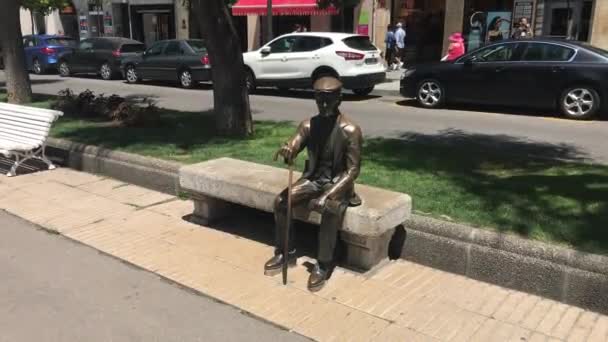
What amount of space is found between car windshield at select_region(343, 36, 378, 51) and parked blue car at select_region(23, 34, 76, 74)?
1399 cm

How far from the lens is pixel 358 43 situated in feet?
50.6

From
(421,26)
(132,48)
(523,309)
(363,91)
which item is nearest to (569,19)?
(421,26)

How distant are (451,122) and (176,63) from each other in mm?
10317

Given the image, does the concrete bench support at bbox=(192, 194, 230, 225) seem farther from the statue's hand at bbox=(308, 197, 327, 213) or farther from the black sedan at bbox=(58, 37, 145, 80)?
the black sedan at bbox=(58, 37, 145, 80)

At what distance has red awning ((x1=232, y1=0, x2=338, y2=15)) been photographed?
871 inches

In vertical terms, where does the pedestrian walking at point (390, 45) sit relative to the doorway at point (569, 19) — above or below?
below

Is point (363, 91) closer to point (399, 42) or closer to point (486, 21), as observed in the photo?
point (399, 42)

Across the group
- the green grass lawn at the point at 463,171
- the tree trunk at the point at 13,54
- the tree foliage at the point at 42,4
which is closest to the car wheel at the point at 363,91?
the green grass lawn at the point at 463,171

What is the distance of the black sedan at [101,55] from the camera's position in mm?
21438

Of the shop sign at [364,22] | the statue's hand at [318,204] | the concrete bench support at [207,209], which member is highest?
the shop sign at [364,22]

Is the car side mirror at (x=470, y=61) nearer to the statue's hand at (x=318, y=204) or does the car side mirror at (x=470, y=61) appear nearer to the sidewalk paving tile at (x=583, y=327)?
the statue's hand at (x=318, y=204)

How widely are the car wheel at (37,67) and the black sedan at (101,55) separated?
1810 mm

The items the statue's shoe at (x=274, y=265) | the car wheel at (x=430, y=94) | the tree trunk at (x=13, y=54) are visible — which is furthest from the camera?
the car wheel at (x=430, y=94)

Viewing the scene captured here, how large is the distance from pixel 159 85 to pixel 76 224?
14775 mm
